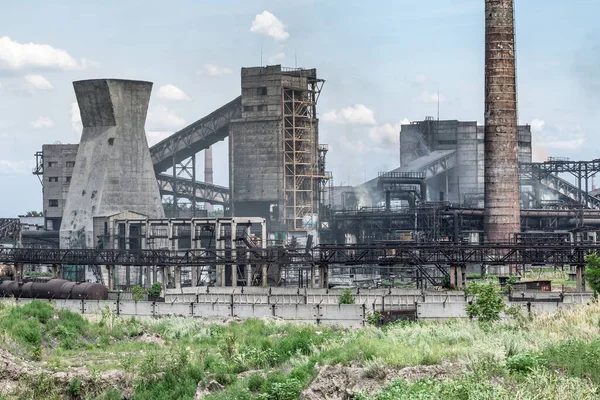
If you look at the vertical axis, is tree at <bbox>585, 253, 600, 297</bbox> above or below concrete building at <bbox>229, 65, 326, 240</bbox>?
below

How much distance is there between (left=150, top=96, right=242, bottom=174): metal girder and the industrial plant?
144 millimetres

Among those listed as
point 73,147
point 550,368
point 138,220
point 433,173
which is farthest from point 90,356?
point 433,173

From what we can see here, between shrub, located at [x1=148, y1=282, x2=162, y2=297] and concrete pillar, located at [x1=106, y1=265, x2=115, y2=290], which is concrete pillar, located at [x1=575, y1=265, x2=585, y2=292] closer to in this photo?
shrub, located at [x1=148, y1=282, x2=162, y2=297]

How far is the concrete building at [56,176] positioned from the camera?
8825cm

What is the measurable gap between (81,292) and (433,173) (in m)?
54.7

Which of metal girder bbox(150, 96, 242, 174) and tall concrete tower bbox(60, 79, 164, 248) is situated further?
metal girder bbox(150, 96, 242, 174)

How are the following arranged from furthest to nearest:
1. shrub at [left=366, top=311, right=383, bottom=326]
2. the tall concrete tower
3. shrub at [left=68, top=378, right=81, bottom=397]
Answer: the tall concrete tower, shrub at [left=366, top=311, right=383, bottom=326], shrub at [left=68, top=378, right=81, bottom=397]

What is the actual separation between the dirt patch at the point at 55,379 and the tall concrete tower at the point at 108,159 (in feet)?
152

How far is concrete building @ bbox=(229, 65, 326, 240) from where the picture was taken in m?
82.4

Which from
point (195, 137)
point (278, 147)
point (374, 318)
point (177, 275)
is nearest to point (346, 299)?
point (374, 318)

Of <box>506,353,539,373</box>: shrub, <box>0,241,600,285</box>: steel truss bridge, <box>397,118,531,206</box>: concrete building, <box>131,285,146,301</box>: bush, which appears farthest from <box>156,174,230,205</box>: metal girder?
<box>506,353,539,373</box>: shrub

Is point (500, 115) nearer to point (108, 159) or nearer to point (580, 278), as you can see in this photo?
point (580, 278)

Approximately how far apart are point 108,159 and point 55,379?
48805 millimetres

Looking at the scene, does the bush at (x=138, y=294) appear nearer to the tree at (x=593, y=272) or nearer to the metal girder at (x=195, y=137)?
the tree at (x=593, y=272)
